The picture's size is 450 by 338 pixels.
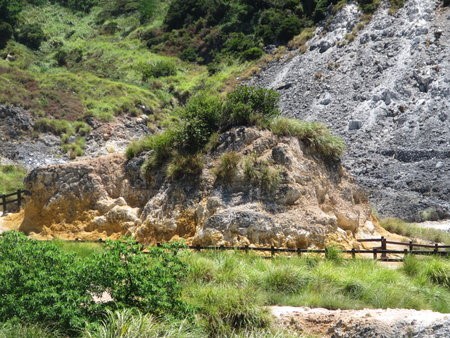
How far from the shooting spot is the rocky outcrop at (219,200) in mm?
15570

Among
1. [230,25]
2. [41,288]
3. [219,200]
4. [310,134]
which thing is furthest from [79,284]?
[230,25]

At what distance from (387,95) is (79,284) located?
1191 inches

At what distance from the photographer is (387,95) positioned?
3706cm

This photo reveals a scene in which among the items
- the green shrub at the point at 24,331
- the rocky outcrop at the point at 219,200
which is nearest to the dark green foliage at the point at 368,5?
the rocky outcrop at the point at 219,200

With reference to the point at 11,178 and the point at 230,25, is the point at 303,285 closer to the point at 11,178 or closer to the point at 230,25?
the point at 11,178

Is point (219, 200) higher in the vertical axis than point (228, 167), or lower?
lower

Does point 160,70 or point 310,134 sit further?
point 160,70

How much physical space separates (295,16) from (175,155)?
37.8m

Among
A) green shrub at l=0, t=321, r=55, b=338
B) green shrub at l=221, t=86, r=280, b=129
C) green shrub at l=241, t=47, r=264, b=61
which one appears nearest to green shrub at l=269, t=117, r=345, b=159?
green shrub at l=221, t=86, r=280, b=129

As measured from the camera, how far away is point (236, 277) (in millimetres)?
12117

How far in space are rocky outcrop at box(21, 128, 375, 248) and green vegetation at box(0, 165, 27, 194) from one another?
10175 millimetres

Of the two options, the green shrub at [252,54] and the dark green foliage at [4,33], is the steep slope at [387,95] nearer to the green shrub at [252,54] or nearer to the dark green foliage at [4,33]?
the green shrub at [252,54]

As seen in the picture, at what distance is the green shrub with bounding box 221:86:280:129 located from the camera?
17.5 metres

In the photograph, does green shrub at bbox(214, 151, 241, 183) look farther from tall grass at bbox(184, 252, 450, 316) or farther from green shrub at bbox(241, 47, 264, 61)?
green shrub at bbox(241, 47, 264, 61)
